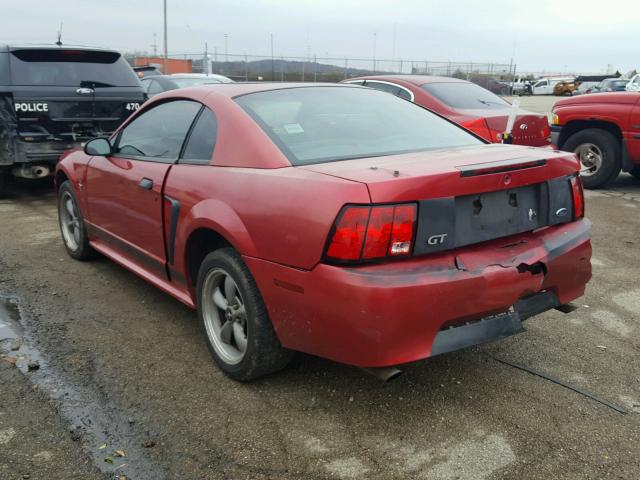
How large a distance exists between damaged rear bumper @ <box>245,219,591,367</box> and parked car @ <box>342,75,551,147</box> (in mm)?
4556

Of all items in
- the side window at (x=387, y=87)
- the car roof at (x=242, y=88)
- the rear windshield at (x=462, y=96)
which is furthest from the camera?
the side window at (x=387, y=87)

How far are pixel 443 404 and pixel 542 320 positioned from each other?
134cm

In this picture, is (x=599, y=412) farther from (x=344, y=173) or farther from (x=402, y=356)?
(x=344, y=173)

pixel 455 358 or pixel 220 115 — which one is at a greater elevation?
pixel 220 115

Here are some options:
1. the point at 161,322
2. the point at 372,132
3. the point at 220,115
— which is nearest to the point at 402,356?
the point at 372,132

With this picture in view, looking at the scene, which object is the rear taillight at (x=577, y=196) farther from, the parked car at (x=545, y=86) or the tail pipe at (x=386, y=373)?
the parked car at (x=545, y=86)

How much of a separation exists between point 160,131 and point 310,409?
2.08 meters

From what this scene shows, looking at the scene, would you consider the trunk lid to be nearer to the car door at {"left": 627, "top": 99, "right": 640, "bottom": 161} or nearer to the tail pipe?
the tail pipe

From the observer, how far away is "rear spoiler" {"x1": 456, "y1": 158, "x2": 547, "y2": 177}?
255cm

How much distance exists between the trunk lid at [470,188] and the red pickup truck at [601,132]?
18.0ft

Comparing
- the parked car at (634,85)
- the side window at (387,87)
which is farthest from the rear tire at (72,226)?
the parked car at (634,85)

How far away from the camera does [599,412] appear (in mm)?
2797

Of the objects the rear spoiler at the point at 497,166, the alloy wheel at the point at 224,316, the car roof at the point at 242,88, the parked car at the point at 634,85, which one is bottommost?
the alloy wheel at the point at 224,316

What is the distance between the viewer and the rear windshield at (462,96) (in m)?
7.60
